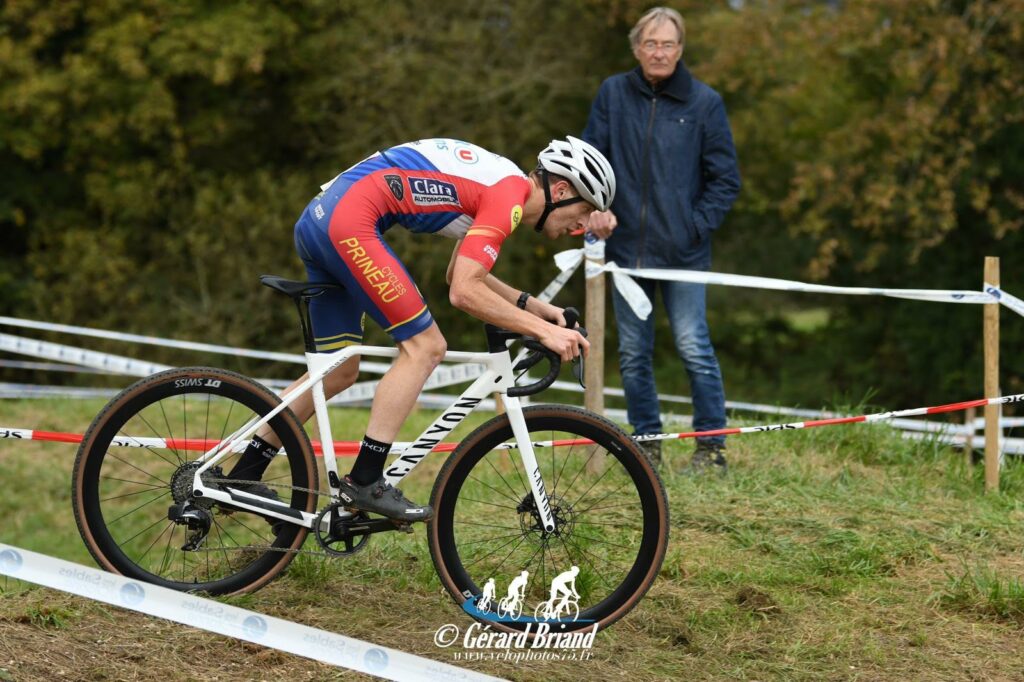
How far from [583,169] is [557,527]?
1356 mm

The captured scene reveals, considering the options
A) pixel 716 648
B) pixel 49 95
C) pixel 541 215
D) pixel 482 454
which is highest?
pixel 49 95

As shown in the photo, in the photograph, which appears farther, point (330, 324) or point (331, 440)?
point (330, 324)

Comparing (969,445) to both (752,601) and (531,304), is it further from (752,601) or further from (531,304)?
(531,304)

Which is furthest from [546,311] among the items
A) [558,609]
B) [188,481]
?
[188,481]

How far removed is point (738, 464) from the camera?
276 inches

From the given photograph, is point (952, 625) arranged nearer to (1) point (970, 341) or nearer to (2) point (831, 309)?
(1) point (970, 341)

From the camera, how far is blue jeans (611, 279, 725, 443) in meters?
6.70

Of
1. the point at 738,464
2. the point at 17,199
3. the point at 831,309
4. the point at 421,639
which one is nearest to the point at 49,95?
the point at 17,199

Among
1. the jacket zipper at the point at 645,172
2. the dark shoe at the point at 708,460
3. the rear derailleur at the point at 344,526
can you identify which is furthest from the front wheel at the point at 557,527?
the jacket zipper at the point at 645,172

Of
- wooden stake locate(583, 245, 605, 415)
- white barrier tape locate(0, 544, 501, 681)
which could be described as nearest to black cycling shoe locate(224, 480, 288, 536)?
white barrier tape locate(0, 544, 501, 681)

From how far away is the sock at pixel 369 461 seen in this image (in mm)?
4574

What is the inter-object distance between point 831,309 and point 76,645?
1828cm

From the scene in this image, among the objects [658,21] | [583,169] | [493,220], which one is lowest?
[493,220]

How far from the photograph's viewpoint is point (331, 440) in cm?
461
